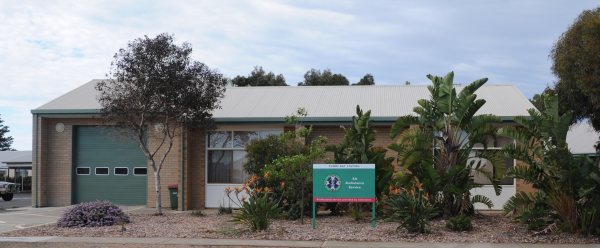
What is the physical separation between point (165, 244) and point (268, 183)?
5221mm

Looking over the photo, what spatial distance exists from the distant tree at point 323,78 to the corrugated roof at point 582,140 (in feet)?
58.1

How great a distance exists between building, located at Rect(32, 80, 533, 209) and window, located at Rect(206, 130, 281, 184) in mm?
35

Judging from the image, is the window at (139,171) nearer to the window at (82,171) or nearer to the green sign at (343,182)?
the window at (82,171)

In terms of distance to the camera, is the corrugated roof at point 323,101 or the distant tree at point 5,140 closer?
the corrugated roof at point 323,101

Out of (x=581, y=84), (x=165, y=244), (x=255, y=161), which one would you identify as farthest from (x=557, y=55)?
(x=165, y=244)

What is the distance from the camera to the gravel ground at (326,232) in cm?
1392

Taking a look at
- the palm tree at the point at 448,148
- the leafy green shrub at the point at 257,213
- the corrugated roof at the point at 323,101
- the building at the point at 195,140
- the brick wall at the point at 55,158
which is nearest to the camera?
the leafy green shrub at the point at 257,213

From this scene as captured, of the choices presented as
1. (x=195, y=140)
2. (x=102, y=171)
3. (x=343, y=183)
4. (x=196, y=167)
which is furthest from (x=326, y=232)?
(x=102, y=171)

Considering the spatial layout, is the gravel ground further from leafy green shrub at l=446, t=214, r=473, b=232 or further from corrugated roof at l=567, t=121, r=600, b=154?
corrugated roof at l=567, t=121, r=600, b=154

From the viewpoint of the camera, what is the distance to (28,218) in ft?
64.2

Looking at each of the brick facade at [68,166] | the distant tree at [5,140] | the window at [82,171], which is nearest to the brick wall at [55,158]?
the brick facade at [68,166]

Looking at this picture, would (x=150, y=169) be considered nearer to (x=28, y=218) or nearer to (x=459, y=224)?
(x=28, y=218)

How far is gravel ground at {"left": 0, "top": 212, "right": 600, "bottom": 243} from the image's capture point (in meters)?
13.9

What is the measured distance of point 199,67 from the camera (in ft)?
62.8
